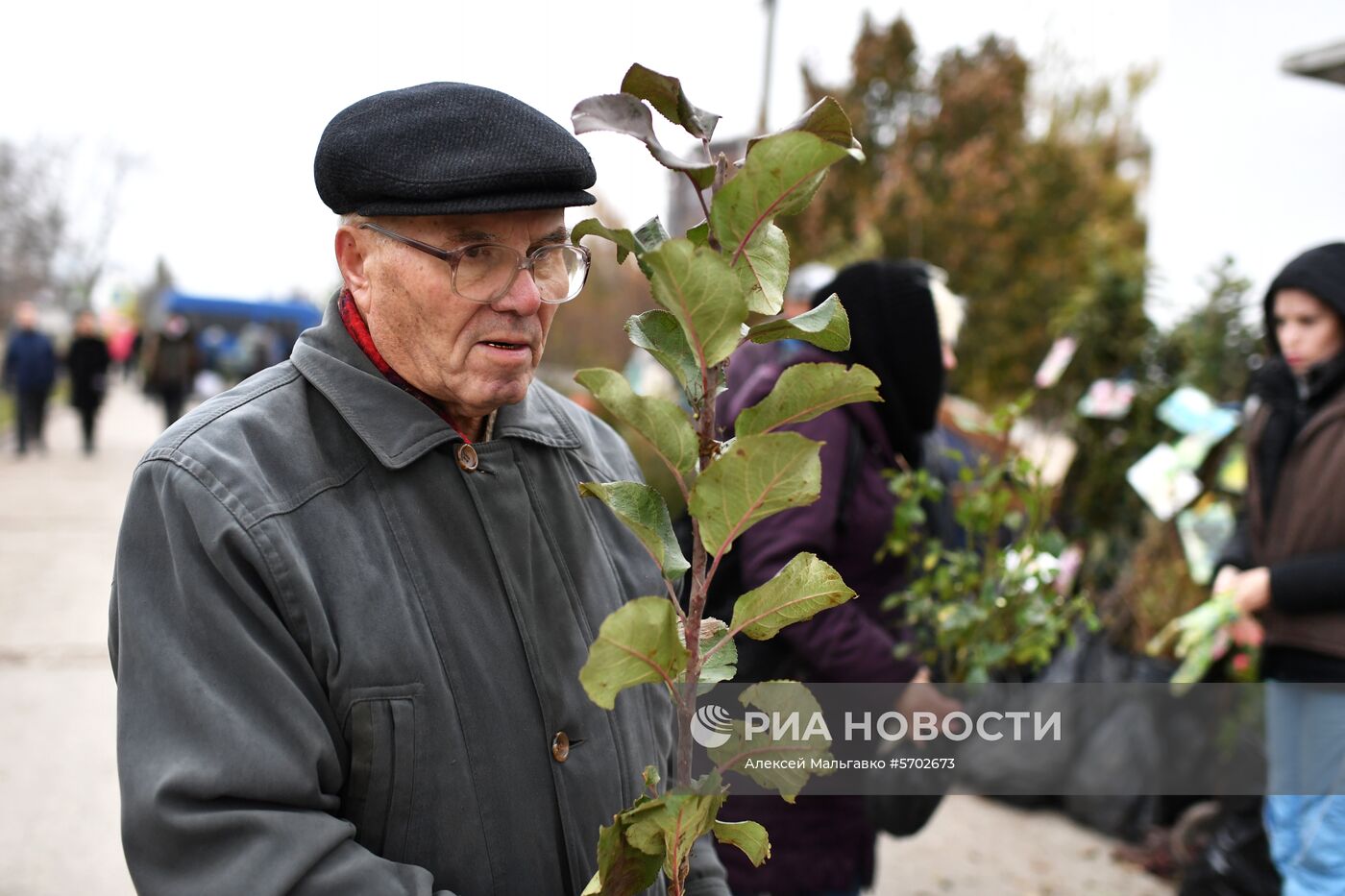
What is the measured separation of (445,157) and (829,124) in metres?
0.49

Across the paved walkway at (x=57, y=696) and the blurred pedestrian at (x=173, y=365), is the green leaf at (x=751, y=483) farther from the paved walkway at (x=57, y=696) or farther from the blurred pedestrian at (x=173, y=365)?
the blurred pedestrian at (x=173, y=365)

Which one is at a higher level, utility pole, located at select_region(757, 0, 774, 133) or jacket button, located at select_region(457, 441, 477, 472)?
utility pole, located at select_region(757, 0, 774, 133)

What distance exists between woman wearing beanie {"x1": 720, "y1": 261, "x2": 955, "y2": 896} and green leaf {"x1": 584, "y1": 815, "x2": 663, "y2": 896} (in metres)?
1.22

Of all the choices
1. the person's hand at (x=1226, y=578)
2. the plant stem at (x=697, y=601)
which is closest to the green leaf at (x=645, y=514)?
the plant stem at (x=697, y=601)

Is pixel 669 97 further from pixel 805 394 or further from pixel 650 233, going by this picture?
pixel 805 394

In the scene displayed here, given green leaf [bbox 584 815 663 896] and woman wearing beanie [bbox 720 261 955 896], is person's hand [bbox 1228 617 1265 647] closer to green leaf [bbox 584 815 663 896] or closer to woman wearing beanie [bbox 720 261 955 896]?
woman wearing beanie [bbox 720 261 955 896]

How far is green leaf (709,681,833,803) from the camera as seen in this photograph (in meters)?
1.21

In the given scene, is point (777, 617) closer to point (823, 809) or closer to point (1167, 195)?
point (823, 809)

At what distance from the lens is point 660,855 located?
119 centimetres

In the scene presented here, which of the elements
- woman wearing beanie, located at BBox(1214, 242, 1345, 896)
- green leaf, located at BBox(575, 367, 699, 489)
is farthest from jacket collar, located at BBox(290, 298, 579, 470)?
woman wearing beanie, located at BBox(1214, 242, 1345, 896)

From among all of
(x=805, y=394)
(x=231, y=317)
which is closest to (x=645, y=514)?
(x=805, y=394)

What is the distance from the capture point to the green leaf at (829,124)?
1.08m

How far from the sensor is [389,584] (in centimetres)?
136

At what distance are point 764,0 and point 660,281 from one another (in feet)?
34.8
